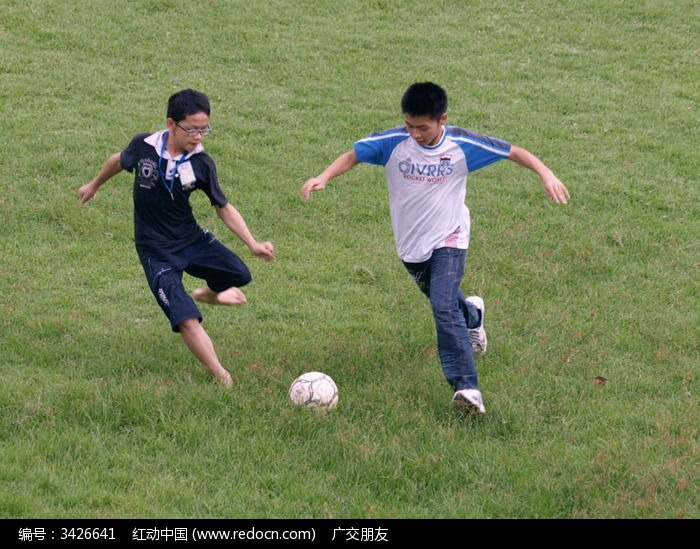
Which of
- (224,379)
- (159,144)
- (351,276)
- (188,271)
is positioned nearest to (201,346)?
(224,379)

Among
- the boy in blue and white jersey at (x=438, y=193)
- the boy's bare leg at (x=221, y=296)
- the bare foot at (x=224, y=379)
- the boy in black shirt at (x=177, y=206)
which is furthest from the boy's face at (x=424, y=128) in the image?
the bare foot at (x=224, y=379)

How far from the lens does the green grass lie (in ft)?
21.7

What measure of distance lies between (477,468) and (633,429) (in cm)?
132

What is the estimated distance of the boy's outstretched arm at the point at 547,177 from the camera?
286 inches

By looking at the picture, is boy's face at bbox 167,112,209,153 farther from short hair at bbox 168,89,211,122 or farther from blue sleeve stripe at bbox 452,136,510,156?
blue sleeve stripe at bbox 452,136,510,156

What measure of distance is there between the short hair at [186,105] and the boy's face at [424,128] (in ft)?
4.75

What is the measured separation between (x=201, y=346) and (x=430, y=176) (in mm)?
2087

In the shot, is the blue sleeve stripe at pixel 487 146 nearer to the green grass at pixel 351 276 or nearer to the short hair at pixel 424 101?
the short hair at pixel 424 101

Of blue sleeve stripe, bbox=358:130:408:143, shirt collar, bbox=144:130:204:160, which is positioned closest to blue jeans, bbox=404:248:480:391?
blue sleeve stripe, bbox=358:130:408:143

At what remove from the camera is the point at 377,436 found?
7.11 metres

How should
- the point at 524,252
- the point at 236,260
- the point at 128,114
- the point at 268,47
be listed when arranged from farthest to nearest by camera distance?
the point at 268,47 → the point at 128,114 → the point at 524,252 → the point at 236,260

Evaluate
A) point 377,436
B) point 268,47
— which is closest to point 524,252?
point 377,436

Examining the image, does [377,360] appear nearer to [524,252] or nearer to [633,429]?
[633,429]

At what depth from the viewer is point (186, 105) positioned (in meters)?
7.56
